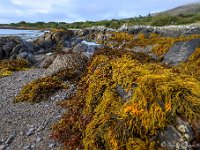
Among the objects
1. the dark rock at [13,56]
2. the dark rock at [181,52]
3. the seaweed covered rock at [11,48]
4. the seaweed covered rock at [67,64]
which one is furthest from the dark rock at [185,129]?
the seaweed covered rock at [11,48]

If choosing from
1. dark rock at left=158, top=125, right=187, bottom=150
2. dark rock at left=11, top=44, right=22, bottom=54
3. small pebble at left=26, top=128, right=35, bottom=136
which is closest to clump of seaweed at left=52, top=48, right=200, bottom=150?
dark rock at left=158, top=125, right=187, bottom=150

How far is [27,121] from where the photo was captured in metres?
7.36

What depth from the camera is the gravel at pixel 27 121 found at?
6.37 m

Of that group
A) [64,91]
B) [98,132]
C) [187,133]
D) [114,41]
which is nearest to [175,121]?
[187,133]

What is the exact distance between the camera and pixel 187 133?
A: 15.6 feet

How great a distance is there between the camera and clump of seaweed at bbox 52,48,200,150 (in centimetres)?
505

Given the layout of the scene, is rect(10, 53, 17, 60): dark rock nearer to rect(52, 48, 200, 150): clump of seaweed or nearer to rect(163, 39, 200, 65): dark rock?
rect(163, 39, 200, 65): dark rock

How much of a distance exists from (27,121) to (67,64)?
15.2 feet

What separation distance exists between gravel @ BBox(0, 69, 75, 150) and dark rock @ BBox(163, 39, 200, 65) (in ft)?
17.6

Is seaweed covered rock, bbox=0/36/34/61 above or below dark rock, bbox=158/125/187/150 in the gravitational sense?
below

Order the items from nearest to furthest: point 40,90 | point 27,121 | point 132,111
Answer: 1. point 132,111
2. point 27,121
3. point 40,90

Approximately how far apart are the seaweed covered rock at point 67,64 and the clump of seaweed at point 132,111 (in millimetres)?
4244

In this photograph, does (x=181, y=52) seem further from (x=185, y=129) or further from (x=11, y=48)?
(x=11, y=48)

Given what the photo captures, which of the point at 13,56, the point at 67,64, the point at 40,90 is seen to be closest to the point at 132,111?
the point at 40,90
